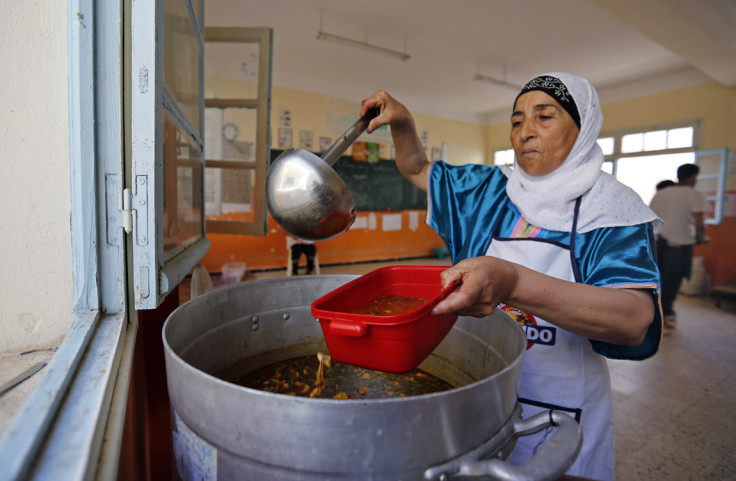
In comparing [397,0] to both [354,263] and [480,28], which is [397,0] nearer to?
[480,28]

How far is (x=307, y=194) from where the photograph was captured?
0.77 metres

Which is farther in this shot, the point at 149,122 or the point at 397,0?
the point at 397,0

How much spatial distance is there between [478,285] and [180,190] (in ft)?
3.00

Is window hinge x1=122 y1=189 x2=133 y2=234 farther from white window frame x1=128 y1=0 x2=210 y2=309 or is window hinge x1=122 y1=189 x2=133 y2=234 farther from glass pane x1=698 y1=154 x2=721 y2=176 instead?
glass pane x1=698 y1=154 x2=721 y2=176

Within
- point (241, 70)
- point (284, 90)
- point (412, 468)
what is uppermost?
point (284, 90)

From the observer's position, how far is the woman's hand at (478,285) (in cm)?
60

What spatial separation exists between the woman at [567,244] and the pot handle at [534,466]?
0.27m

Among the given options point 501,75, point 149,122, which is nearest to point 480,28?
point 501,75

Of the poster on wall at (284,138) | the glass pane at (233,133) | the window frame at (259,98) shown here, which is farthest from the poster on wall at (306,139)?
the window frame at (259,98)

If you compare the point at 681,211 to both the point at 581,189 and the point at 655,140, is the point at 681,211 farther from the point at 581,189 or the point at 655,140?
the point at 581,189

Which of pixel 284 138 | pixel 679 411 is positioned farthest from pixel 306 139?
pixel 679 411

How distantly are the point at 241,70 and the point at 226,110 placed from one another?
235mm

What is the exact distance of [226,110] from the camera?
224 cm

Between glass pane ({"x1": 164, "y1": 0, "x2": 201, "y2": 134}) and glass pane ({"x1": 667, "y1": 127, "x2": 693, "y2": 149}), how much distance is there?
245 inches
